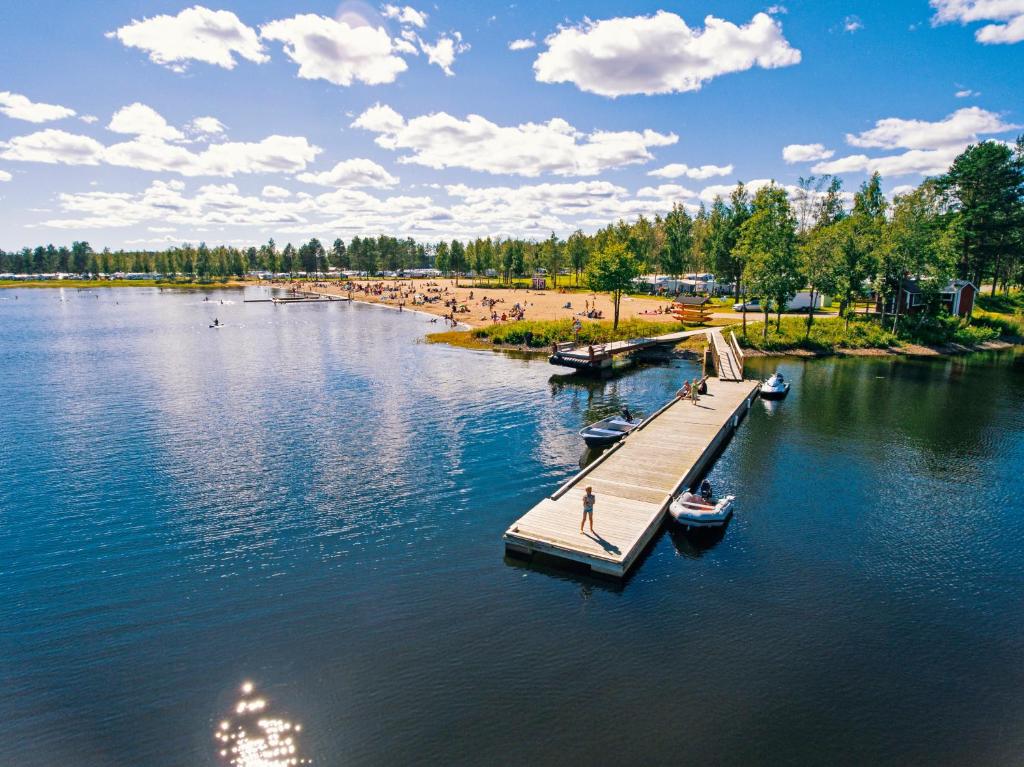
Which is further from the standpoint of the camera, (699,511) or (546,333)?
(546,333)

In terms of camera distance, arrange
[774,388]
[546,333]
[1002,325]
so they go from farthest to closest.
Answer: [1002,325], [546,333], [774,388]

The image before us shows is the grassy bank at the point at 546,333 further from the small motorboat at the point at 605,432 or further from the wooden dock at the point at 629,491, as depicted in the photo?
the small motorboat at the point at 605,432

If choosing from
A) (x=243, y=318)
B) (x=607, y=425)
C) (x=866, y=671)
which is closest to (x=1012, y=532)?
(x=866, y=671)

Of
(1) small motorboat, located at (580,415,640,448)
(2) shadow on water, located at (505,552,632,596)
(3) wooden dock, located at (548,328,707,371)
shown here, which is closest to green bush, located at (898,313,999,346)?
(3) wooden dock, located at (548,328,707,371)

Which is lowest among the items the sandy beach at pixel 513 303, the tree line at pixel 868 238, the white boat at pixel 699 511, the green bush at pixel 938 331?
the white boat at pixel 699 511

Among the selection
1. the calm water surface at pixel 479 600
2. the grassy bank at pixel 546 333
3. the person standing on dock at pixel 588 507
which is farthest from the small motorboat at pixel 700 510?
the grassy bank at pixel 546 333

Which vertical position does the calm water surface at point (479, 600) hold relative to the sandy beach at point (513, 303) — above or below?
below

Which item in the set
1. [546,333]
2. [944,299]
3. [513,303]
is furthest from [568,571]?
[513,303]

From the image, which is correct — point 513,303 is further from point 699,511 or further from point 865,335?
point 699,511
